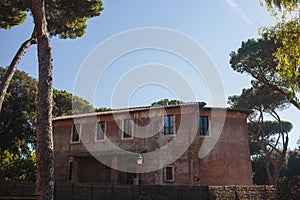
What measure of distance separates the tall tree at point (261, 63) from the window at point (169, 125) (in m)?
9.10

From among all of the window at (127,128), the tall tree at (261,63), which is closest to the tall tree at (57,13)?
the window at (127,128)

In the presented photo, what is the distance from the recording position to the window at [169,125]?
19.5 meters

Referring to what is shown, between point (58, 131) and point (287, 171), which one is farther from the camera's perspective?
point (287, 171)

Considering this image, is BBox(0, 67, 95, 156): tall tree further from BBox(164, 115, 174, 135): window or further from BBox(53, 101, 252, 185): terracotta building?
BBox(164, 115, 174, 135): window

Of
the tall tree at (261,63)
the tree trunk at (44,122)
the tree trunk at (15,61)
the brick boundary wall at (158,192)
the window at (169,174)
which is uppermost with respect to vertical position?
the tall tree at (261,63)

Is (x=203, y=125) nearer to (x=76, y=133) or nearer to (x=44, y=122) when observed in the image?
(x=76, y=133)

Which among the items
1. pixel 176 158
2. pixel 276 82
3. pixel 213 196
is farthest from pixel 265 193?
pixel 276 82

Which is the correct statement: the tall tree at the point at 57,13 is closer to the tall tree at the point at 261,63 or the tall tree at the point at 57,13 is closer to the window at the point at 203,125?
the window at the point at 203,125

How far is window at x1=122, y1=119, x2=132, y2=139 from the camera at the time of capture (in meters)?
20.6

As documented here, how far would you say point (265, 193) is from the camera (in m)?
14.6

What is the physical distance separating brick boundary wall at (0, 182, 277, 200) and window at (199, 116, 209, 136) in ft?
17.1

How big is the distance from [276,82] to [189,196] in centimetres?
Result: 1420

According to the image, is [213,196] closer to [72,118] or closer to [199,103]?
[199,103]

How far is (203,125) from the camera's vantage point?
63.6ft
